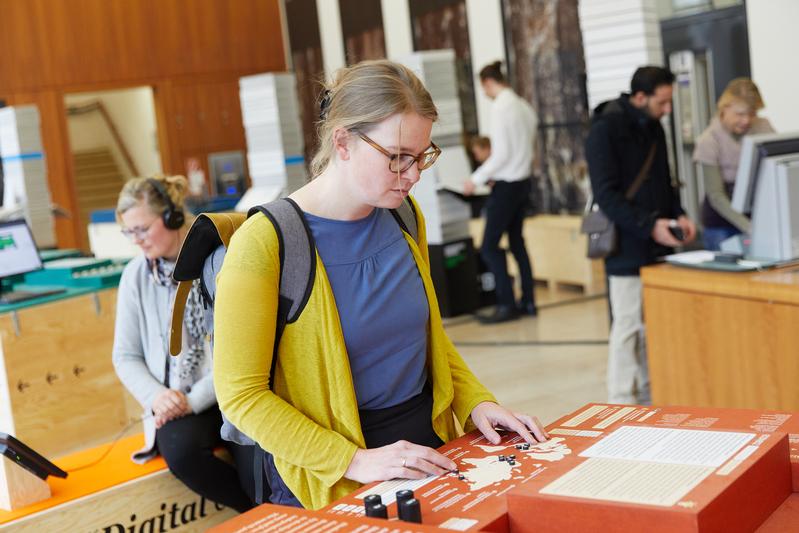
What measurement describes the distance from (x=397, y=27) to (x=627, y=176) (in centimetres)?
724

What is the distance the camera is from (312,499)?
6.42 ft

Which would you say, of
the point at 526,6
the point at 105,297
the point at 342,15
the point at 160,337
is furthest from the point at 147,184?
the point at 342,15

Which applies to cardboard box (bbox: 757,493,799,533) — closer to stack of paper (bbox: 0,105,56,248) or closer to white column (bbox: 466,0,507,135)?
stack of paper (bbox: 0,105,56,248)

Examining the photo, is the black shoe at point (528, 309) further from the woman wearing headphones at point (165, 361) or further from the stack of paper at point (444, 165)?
the woman wearing headphones at point (165, 361)

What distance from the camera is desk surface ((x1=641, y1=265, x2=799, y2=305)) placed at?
3.47 m

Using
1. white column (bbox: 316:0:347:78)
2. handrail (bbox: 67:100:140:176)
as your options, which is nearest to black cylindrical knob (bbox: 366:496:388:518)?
white column (bbox: 316:0:347:78)

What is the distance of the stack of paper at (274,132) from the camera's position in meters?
8.64

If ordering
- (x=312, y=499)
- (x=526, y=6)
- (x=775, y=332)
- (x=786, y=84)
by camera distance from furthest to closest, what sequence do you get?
(x=526, y=6) < (x=786, y=84) < (x=775, y=332) < (x=312, y=499)

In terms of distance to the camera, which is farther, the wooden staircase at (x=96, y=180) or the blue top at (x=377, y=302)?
the wooden staircase at (x=96, y=180)

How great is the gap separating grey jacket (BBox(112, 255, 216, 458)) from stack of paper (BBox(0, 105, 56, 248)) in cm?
472

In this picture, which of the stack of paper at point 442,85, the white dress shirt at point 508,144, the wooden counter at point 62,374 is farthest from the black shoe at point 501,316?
the wooden counter at point 62,374

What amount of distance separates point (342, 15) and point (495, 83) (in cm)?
544

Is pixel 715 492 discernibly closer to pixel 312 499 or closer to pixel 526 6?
pixel 312 499

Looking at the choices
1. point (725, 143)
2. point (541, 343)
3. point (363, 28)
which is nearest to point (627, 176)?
point (725, 143)
